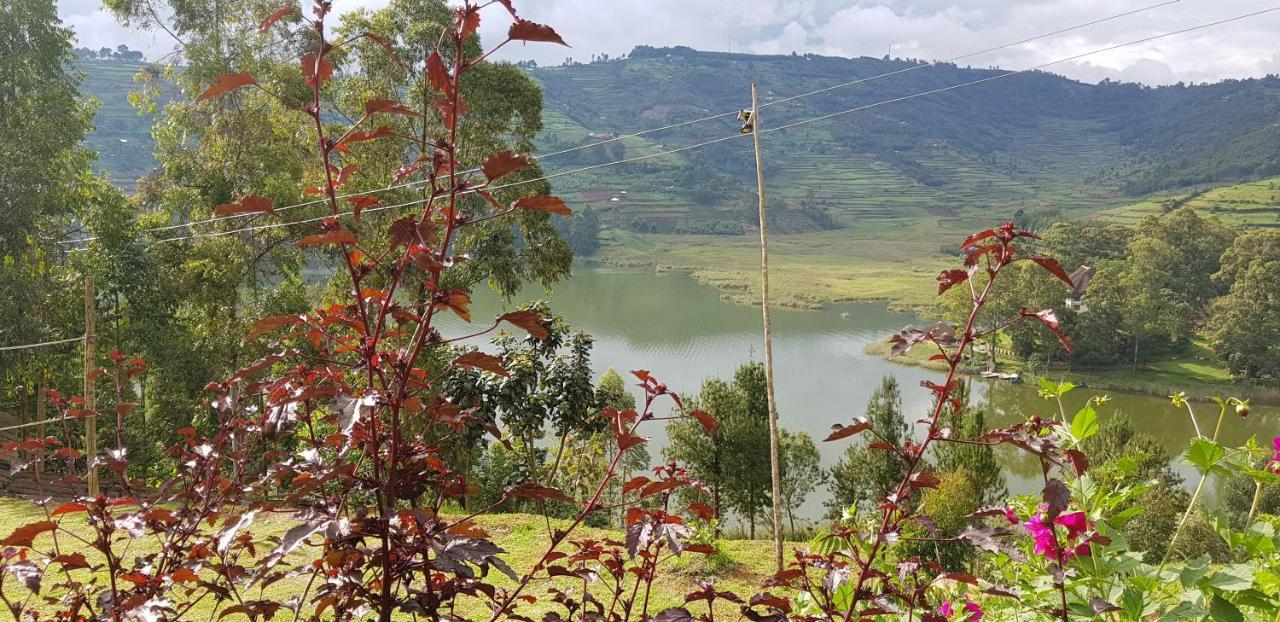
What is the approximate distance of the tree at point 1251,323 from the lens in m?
23.3

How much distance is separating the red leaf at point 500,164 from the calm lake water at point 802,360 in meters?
13.8

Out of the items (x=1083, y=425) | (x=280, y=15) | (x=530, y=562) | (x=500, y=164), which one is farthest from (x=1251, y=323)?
(x=280, y=15)

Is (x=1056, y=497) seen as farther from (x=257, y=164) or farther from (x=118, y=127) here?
(x=118, y=127)

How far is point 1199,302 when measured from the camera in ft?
91.7

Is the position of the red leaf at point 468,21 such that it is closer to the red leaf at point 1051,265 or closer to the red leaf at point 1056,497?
the red leaf at point 1051,265

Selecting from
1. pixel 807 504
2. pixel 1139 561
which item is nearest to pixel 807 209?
pixel 807 504

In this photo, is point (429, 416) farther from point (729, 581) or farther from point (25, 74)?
point (25, 74)

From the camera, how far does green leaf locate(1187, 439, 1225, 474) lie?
1.24m

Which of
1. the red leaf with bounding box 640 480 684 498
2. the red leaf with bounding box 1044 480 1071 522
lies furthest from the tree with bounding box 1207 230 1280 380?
the red leaf with bounding box 640 480 684 498

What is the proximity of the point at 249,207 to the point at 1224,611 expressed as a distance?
1448 millimetres

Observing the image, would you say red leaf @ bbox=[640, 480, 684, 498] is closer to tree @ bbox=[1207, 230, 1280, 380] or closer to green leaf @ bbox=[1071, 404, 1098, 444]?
green leaf @ bbox=[1071, 404, 1098, 444]

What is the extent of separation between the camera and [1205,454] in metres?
1.25

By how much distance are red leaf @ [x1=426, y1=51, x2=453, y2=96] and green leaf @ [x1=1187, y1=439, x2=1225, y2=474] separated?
4.03 ft

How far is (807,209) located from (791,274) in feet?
87.9
